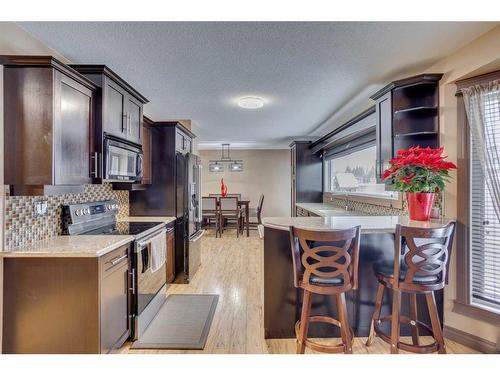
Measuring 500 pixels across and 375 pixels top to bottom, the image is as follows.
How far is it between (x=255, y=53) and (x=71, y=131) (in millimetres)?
1504

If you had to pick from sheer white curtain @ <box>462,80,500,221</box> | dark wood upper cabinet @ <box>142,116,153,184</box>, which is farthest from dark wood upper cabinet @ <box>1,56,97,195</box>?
sheer white curtain @ <box>462,80,500,221</box>

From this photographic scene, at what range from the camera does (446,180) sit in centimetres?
223

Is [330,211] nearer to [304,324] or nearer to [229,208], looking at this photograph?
[304,324]

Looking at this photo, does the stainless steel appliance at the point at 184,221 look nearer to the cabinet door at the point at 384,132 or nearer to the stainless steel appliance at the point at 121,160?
the stainless steel appliance at the point at 121,160

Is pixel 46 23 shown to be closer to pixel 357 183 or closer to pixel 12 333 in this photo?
pixel 12 333

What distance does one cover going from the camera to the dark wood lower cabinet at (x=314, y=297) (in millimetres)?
2295

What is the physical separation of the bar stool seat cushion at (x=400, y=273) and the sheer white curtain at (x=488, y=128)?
28.9 inches

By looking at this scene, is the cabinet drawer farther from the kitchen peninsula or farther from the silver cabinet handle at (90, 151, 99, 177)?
the kitchen peninsula

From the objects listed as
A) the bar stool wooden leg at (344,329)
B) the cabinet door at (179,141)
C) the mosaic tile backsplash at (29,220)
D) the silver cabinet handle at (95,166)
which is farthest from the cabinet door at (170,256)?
the bar stool wooden leg at (344,329)

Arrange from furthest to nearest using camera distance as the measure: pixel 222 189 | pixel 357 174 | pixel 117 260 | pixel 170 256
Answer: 1. pixel 222 189
2. pixel 357 174
3. pixel 170 256
4. pixel 117 260

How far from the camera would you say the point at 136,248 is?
2.29 meters

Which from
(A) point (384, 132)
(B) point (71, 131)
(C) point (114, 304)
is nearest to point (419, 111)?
(A) point (384, 132)
